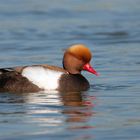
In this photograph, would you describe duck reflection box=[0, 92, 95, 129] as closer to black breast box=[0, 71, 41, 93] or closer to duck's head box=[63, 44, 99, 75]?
black breast box=[0, 71, 41, 93]

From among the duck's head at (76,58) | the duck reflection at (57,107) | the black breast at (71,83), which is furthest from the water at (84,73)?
the duck's head at (76,58)

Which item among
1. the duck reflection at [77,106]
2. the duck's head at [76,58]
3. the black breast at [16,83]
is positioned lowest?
the duck reflection at [77,106]

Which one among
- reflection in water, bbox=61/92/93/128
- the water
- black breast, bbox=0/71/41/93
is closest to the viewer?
the water

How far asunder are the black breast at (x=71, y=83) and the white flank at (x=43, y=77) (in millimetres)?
88

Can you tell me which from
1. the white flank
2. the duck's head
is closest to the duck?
the white flank

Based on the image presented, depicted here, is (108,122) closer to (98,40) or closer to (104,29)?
(98,40)

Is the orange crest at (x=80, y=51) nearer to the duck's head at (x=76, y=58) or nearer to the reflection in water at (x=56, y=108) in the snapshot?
the duck's head at (x=76, y=58)

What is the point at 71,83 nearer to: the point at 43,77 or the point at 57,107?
the point at 43,77

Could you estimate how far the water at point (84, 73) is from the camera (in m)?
9.74

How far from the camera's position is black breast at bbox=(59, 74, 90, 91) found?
1309 cm

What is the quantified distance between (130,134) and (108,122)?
76 cm

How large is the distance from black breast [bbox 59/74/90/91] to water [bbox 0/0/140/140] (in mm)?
269

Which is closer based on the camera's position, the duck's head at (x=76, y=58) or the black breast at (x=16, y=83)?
the black breast at (x=16, y=83)

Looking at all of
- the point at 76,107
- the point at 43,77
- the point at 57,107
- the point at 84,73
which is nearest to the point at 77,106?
the point at 76,107
